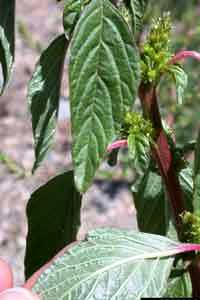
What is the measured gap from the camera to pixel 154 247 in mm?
849

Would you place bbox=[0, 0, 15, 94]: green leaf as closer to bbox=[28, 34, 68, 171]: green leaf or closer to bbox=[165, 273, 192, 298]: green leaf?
bbox=[28, 34, 68, 171]: green leaf

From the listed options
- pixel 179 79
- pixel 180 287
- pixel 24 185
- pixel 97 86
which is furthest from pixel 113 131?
pixel 24 185

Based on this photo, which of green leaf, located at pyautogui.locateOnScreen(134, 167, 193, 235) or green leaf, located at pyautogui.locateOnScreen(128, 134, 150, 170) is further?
green leaf, located at pyautogui.locateOnScreen(134, 167, 193, 235)

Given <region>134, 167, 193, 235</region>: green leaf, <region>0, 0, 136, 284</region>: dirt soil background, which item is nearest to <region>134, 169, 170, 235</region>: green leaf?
<region>134, 167, 193, 235</region>: green leaf

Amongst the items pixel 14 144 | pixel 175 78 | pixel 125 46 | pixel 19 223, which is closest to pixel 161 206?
pixel 175 78

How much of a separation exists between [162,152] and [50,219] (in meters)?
0.22

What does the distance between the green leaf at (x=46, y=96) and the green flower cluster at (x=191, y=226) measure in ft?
0.64

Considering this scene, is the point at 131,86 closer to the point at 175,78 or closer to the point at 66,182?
the point at 175,78

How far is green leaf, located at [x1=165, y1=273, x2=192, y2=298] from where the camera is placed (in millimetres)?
882

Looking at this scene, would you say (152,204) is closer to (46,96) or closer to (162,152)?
A: (162,152)

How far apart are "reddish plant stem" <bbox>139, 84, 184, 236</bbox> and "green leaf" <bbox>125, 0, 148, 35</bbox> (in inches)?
3.2

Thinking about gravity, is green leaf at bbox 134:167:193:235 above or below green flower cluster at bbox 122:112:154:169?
below

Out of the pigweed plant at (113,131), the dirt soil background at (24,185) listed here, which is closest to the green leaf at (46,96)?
the pigweed plant at (113,131)

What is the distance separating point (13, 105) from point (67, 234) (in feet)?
8.49
